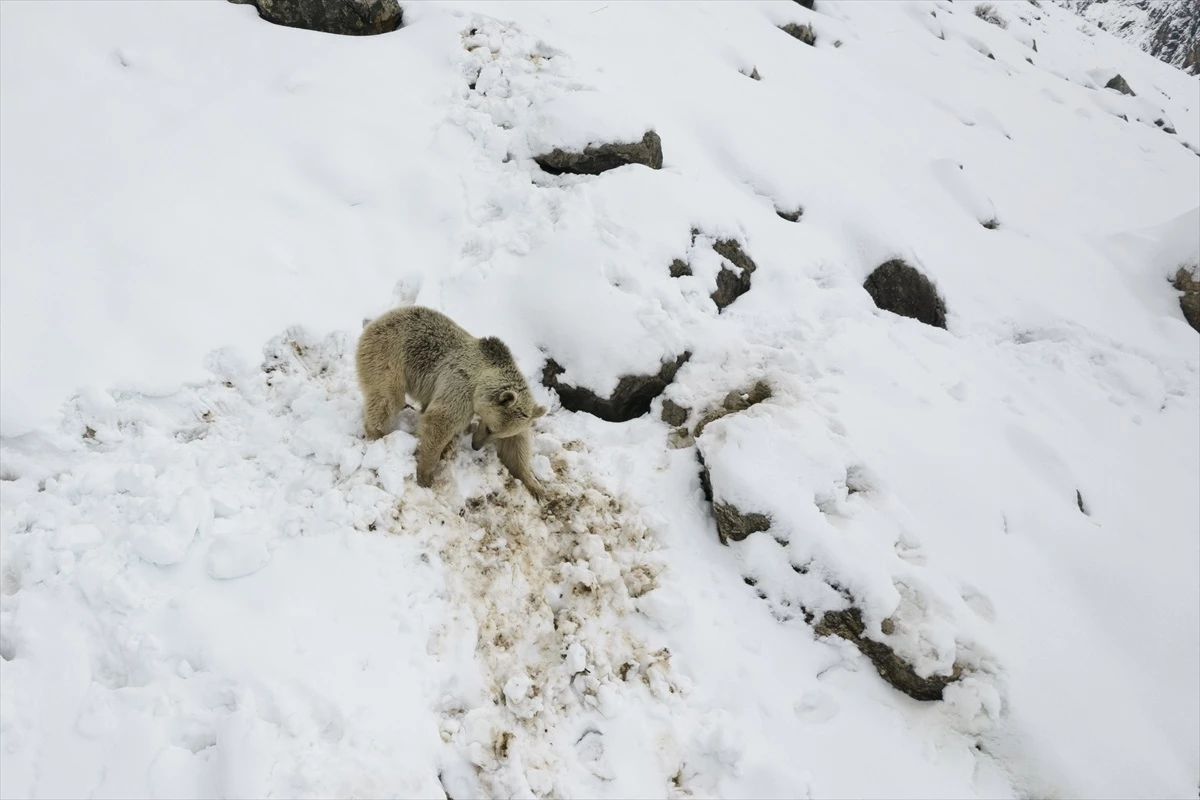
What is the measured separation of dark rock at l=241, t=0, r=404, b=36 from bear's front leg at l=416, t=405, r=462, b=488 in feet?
23.1

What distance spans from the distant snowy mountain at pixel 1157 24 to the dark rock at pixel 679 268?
1550 inches

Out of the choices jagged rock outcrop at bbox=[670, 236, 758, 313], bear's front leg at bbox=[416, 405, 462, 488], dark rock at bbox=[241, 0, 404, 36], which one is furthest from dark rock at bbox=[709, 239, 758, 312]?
dark rock at bbox=[241, 0, 404, 36]

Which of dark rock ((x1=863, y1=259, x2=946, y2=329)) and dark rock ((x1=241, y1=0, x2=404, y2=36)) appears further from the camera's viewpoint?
dark rock ((x1=863, y1=259, x2=946, y2=329))

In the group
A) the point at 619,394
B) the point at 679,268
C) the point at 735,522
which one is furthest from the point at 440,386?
the point at 679,268

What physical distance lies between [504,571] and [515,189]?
4.87 meters

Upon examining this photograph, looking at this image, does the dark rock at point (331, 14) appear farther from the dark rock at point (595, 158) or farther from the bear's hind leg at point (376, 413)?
the bear's hind leg at point (376, 413)

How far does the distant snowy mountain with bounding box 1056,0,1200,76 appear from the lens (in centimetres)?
3200

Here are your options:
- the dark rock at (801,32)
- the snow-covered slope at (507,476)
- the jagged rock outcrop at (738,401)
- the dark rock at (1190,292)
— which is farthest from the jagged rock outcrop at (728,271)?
the dark rock at (801,32)

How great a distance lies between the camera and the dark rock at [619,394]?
6.30 meters

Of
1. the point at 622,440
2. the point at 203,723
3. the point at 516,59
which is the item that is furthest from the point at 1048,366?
the point at 203,723

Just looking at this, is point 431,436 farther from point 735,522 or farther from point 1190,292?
point 1190,292

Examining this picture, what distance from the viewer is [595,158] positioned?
791 cm

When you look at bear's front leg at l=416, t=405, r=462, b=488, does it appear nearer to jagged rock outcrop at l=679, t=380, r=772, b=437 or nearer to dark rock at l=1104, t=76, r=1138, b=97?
jagged rock outcrop at l=679, t=380, r=772, b=437

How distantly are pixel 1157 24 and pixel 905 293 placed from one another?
42045 mm
